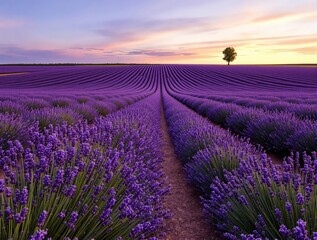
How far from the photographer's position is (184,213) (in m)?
2.81

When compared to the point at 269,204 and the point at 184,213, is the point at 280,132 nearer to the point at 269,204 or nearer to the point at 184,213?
the point at 184,213

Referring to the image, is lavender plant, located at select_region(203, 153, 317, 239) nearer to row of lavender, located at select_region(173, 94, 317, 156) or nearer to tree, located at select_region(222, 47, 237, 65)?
row of lavender, located at select_region(173, 94, 317, 156)

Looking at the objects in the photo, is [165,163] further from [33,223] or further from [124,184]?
[33,223]

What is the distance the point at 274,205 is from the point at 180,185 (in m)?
1.87

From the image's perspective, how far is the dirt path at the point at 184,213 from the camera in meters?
2.40

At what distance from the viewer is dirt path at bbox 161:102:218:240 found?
240cm

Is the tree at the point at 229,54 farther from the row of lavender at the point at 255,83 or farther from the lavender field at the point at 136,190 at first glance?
the lavender field at the point at 136,190

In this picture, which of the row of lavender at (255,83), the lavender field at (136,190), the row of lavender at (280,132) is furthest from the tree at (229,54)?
the lavender field at (136,190)

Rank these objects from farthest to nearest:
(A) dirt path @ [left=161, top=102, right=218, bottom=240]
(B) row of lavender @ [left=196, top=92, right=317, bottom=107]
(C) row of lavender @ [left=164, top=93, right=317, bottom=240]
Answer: (B) row of lavender @ [left=196, top=92, right=317, bottom=107], (A) dirt path @ [left=161, top=102, right=218, bottom=240], (C) row of lavender @ [left=164, top=93, right=317, bottom=240]

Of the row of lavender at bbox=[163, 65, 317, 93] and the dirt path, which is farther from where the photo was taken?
the row of lavender at bbox=[163, 65, 317, 93]

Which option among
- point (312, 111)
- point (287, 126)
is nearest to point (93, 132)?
point (287, 126)

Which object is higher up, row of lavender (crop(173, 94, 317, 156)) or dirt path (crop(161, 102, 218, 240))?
row of lavender (crop(173, 94, 317, 156))

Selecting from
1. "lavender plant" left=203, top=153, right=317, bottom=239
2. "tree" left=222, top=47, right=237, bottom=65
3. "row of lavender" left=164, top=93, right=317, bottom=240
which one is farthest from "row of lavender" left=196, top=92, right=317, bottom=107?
"tree" left=222, top=47, right=237, bottom=65

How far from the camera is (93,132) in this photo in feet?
9.09
